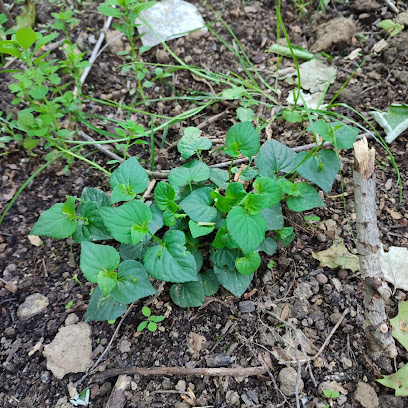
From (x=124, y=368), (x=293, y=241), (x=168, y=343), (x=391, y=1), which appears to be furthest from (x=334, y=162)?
(x=391, y=1)

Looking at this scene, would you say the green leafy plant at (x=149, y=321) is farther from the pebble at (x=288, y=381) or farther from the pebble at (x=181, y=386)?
the pebble at (x=288, y=381)

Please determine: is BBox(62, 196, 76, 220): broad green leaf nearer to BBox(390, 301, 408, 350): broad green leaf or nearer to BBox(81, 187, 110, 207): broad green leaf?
BBox(81, 187, 110, 207): broad green leaf

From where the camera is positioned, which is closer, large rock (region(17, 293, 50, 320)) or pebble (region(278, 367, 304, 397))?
pebble (region(278, 367, 304, 397))

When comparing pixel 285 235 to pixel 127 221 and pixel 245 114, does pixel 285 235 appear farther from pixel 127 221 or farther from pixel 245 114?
pixel 245 114

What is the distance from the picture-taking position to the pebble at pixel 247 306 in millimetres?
1555

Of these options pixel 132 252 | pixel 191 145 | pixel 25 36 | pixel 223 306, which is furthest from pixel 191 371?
pixel 25 36

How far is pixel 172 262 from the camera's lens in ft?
4.35

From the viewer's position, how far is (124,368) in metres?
1.44

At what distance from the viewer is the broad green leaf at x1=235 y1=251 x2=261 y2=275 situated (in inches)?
57.0

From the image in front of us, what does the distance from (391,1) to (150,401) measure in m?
2.79

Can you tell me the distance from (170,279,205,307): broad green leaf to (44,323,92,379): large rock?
406mm

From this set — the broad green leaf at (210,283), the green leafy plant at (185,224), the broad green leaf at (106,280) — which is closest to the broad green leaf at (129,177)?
the green leafy plant at (185,224)

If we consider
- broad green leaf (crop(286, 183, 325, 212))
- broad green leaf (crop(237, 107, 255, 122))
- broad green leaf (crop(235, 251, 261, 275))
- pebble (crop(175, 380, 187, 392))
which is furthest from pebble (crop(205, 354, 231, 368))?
broad green leaf (crop(237, 107, 255, 122))

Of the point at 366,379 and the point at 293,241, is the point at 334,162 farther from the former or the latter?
the point at 366,379
